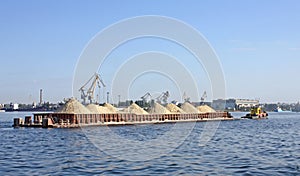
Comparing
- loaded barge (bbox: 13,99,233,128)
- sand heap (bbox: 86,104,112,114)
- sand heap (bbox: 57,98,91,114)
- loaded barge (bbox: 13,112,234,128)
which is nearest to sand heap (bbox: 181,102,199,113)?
loaded barge (bbox: 13,99,233,128)

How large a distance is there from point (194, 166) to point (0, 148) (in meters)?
20.7

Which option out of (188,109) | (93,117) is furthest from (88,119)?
(188,109)

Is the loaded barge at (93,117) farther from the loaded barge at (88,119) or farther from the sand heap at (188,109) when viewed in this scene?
the sand heap at (188,109)

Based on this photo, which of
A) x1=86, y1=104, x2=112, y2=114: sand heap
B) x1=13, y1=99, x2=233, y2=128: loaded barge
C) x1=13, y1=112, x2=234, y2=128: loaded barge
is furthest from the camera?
x1=86, y1=104, x2=112, y2=114: sand heap

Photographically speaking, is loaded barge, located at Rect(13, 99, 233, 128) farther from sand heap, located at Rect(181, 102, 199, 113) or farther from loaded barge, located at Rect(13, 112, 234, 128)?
sand heap, located at Rect(181, 102, 199, 113)

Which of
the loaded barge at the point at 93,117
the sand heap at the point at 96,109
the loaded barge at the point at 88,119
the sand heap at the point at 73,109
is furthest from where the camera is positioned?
the sand heap at the point at 96,109

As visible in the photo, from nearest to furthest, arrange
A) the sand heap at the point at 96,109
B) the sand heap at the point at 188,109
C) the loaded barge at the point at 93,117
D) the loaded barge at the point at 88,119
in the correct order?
the loaded barge at the point at 88,119, the loaded barge at the point at 93,117, the sand heap at the point at 96,109, the sand heap at the point at 188,109

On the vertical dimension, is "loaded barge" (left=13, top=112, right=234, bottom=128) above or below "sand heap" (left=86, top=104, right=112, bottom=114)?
below

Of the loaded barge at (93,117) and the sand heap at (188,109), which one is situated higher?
the sand heap at (188,109)

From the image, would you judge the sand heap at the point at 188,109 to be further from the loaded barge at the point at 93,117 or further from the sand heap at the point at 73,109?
the sand heap at the point at 73,109

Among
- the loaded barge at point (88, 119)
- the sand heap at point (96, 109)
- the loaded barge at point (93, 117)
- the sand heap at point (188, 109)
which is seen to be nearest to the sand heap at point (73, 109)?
the loaded barge at point (93, 117)

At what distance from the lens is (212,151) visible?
3731 centimetres

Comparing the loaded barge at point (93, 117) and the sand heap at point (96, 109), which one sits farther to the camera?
the sand heap at point (96, 109)

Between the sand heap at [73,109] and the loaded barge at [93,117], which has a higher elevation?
the sand heap at [73,109]
